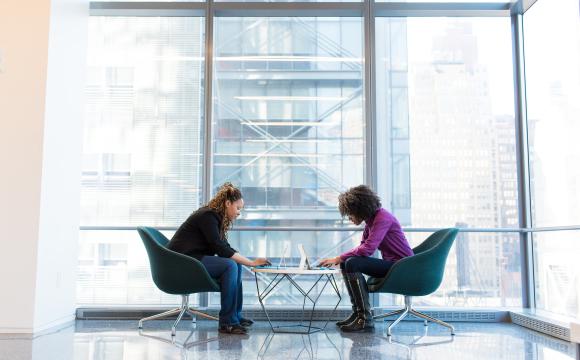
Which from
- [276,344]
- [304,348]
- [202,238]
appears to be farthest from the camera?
[202,238]

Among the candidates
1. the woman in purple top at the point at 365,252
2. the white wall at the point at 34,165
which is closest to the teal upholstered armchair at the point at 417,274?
the woman in purple top at the point at 365,252

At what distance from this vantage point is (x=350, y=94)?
5047 millimetres

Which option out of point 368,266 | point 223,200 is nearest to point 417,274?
point 368,266

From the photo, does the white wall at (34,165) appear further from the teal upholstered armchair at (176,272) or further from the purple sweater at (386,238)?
the purple sweater at (386,238)

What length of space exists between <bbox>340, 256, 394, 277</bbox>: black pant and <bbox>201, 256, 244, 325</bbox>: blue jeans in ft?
2.72

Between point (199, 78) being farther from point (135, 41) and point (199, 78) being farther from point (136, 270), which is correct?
point (136, 270)

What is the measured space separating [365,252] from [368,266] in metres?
0.11

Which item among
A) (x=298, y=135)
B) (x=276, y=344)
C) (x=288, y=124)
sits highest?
(x=288, y=124)

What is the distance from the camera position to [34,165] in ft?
12.7

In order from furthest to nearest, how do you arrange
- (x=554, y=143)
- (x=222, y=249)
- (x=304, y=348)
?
(x=554, y=143) → (x=222, y=249) → (x=304, y=348)

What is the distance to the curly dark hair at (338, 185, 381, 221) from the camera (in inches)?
161

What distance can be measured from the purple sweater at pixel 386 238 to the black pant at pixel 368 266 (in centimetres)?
5

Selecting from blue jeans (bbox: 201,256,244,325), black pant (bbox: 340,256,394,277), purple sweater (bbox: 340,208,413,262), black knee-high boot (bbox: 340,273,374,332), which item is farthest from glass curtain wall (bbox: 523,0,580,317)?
blue jeans (bbox: 201,256,244,325)

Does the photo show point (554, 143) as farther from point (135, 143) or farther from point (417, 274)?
point (135, 143)
